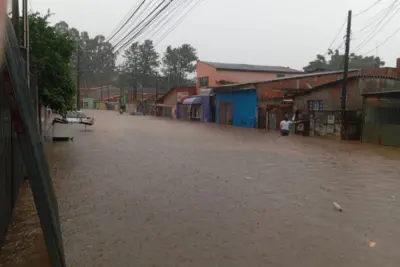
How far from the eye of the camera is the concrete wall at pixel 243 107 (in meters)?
39.0

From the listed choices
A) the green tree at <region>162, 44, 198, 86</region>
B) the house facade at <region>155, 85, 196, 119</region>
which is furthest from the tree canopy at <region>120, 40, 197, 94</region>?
the house facade at <region>155, 85, 196, 119</region>

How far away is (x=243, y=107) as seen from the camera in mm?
41250

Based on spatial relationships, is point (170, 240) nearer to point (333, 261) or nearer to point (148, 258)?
point (148, 258)

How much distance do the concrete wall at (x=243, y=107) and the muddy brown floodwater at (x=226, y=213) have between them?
25.6 metres

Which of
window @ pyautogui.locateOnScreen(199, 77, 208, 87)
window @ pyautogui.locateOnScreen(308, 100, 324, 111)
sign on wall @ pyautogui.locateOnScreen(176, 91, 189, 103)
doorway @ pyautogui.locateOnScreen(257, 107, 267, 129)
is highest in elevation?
window @ pyautogui.locateOnScreen(199, 77, 208, 87)

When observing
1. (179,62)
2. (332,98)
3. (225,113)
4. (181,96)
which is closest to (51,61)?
(332,98)

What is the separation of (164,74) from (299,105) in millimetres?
69325

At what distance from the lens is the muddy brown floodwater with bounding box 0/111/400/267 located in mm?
5105

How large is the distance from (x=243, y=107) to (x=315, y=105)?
1180cm

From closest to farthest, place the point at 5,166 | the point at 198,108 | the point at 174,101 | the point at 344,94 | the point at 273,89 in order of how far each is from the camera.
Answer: the point at 5,166, the point at 344,94, the point at 273,89, the point at 198,108, the point at 174,101

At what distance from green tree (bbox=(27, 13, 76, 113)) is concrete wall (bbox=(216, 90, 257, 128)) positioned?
23588 millimetres

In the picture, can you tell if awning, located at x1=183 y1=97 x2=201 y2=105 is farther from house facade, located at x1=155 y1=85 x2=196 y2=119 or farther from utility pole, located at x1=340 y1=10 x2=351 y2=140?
utility pole, located at x1=340 y1=10 x2=351 y2=140

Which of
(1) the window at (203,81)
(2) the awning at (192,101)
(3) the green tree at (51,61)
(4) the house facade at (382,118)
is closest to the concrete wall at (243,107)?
(2) the awning at (192,101)

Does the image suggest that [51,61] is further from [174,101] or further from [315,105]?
[174,101]
